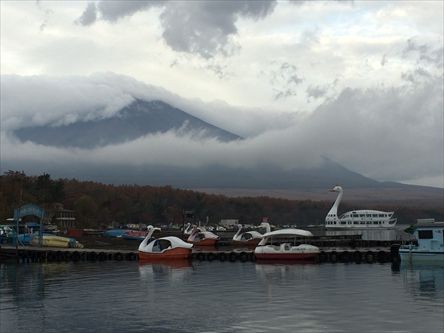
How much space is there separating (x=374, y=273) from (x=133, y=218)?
152932 mm

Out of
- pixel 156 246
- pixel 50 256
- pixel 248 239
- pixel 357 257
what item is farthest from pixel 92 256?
pixel 248 239

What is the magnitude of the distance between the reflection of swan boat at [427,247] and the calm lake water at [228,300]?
221cm

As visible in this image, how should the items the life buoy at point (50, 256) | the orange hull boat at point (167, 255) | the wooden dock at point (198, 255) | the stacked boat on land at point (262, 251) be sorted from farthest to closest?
the life buoy at point (50, 256) < the orange hull boat at point (167, 255) < the stacked boat on land at point (262, 251) < the wooden dock at point (198, 255)

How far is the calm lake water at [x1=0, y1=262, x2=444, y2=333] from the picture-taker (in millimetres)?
28406

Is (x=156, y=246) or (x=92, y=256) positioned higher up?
(x=156, y=246)

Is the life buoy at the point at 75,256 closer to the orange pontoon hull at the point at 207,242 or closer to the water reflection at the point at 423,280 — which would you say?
the orange pontoon hull at the point at 207,242

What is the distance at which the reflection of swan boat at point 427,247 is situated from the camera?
57.1 m

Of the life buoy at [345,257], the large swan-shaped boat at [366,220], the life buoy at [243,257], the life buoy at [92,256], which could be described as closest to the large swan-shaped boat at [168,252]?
the life buoy at [243,257]

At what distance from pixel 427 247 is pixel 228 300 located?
2896cm

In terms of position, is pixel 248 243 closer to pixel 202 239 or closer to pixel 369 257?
pixel 202 239

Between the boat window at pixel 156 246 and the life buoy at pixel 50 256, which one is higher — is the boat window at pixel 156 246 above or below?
above

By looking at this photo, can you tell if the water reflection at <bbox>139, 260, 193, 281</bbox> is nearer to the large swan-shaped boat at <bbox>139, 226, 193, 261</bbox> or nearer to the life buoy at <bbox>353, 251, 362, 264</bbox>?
the large swan-shaped boat at <bbox>139, 226, 193, 261</bbox>

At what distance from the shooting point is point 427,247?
5803 cm

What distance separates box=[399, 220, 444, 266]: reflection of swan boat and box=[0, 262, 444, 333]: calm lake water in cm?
221
